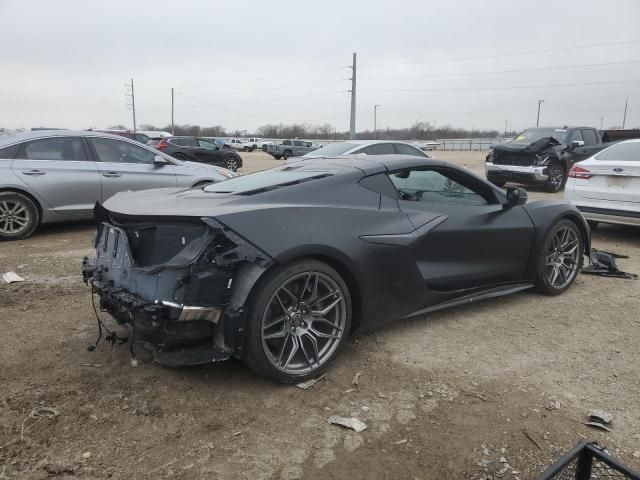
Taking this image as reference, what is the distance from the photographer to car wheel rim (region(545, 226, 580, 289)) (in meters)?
4.59

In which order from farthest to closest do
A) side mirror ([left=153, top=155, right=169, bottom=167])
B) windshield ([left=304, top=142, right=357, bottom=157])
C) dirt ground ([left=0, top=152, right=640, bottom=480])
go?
windshield ([left=304, top=142, right=357, bottom=157]) → side mirror ([left=153, top=155, right=169, bottom=167]) → dirt ground ([left=0, top=152, right=640, bottom=480])

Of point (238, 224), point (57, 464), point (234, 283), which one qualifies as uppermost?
point (238, 224)

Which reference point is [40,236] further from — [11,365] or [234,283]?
Answer: [234,283]

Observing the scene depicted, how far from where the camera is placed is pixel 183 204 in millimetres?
3150

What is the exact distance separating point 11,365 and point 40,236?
4369 millimetres

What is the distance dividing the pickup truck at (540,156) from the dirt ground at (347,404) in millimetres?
9132

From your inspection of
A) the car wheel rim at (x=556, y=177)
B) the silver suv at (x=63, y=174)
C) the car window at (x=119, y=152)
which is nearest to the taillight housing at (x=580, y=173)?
the car wheel rim at (x=556, y=177)

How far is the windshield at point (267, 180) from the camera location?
3428 millimetres

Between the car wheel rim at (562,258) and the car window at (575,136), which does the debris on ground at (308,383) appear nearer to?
the car wheel rim at (562,258)

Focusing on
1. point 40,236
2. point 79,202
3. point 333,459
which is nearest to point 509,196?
point 333,459

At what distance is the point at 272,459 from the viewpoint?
2.36 m

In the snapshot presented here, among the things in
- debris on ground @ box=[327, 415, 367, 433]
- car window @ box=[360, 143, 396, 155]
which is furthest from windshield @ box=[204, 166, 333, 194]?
car window @ box=[360, 143, 396, 155]

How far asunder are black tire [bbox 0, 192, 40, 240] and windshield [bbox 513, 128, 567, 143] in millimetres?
11360

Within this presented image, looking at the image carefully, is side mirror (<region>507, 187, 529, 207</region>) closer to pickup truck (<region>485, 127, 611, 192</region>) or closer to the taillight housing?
the taillight housing
